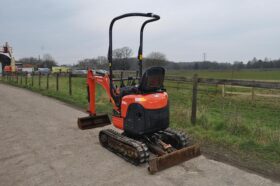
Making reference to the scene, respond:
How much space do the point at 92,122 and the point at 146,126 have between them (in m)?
2.81

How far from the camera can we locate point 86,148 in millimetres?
5465

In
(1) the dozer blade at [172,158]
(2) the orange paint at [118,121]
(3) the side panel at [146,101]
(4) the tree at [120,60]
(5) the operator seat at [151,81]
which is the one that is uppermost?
(4) the tree at [120,60]

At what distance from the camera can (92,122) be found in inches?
280

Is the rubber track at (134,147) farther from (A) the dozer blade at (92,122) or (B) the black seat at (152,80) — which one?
(A) the dozer blade at (92,122)

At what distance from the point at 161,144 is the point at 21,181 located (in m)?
2.38

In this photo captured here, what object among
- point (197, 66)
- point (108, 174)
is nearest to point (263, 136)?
point (108, 174)

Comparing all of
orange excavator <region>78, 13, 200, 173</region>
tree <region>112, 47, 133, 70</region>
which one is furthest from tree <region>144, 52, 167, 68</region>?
orange excavator <region>78, 13, 200, 173</region>

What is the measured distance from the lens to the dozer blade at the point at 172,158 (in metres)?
4.20

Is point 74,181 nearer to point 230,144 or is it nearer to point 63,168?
point 63,168

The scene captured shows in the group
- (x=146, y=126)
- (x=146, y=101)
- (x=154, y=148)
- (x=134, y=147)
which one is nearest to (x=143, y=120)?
(x=146, y=126)

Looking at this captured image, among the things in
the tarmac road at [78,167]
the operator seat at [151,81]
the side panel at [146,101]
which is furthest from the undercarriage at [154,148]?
the operator seat at [151,81]

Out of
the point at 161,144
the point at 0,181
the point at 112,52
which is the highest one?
the point at 112,52

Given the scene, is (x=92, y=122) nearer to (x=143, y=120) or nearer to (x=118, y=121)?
(x=118, y=121)

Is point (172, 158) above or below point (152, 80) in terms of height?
below
